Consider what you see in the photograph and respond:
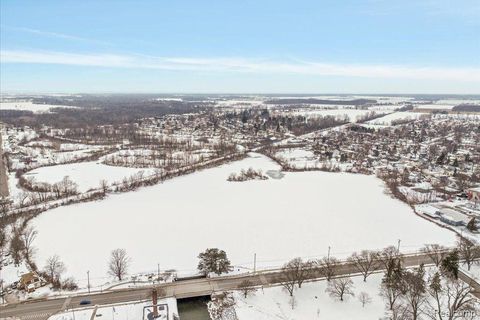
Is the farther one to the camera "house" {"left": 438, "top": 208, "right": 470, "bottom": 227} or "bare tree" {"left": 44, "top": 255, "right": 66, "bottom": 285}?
"house" {"left": 438, "top": 208, "right": 470, "bottom": 227}

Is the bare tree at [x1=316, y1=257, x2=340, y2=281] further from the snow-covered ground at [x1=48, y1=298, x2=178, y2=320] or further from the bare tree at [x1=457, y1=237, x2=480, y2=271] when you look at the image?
the snow-covered ground at [x1=48, y1=298, x2=178, y2=320]

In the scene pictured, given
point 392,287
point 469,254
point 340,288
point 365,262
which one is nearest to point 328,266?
point 340,288

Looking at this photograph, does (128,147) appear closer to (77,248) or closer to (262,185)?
(262,185)

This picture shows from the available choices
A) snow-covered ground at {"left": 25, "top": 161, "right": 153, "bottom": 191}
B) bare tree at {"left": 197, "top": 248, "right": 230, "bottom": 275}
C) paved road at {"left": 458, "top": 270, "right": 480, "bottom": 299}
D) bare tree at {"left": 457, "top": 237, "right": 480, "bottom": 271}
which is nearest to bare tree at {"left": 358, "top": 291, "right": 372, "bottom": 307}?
paved road at {"left": 458, "top": 270, "right": 480, "bottom": 299}

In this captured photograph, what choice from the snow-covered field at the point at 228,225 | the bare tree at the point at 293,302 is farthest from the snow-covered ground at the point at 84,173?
the bare tree at the point at 293,302

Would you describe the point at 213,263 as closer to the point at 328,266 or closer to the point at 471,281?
the point at 328,266

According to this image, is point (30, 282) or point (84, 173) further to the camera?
point (84, 173)

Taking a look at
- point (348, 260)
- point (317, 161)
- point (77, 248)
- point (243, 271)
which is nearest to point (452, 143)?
point (317, 161)
